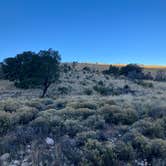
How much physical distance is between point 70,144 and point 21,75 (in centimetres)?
2868

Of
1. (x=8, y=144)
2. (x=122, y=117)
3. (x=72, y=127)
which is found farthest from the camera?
(x=122, y=117)

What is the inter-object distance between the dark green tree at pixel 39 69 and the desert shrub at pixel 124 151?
70.6ft

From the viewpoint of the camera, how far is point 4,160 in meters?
7.16

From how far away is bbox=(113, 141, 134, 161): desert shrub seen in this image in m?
7.27

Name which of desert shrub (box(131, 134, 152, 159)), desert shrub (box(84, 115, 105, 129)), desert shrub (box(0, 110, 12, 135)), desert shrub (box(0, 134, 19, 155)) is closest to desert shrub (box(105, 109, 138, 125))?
desert shrub (box(84, 115, 105, 129))

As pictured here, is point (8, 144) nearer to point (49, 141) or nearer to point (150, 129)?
point (49, 141)

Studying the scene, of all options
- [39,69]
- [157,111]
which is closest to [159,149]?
[157,111]

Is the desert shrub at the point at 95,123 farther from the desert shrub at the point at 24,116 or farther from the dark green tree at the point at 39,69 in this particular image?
the dark green tree at the point at 39,69

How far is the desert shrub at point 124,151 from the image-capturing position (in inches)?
286

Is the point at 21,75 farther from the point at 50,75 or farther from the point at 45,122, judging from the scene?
the point at 45,122

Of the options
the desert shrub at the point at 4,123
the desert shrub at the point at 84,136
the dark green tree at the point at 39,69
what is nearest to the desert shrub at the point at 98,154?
the desert shrub at the point at 84,136

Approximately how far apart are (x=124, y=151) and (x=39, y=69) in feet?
82.9

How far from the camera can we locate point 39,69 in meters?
31.6

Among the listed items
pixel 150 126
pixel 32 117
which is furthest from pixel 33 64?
pixel 150 126
